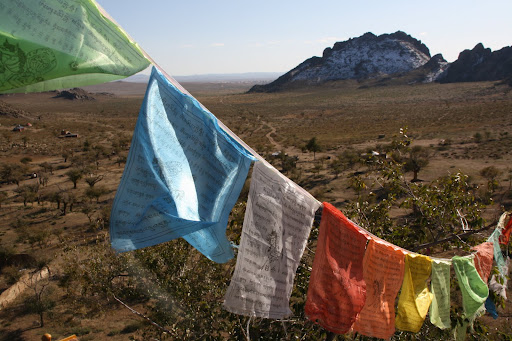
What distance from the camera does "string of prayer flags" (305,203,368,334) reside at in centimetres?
272

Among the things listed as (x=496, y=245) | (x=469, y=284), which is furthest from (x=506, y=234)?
(x=469, y=284)

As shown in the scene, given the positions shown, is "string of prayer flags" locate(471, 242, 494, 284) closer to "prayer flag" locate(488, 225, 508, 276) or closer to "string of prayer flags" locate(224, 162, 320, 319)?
"prayer flag" locate(488, 225, 508, 276)

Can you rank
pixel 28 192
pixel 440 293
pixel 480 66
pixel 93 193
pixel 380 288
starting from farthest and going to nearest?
pixel 480 66 → pixel 28 192 → pixel 93 193 → pixel 440 293 → pixel 380 288

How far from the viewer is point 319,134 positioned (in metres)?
40.0

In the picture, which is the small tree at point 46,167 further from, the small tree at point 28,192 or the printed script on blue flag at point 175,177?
the printed script on blue flag at point 175,177

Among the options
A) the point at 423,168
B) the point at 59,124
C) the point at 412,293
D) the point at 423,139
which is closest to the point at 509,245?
the point at 412,293

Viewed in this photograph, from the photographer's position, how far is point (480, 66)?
287 ft

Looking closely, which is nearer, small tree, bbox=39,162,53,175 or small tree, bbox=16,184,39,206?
small tree, bbox=16,184,39,206

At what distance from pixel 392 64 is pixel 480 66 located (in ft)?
103

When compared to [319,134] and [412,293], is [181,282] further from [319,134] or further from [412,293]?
[319,134]

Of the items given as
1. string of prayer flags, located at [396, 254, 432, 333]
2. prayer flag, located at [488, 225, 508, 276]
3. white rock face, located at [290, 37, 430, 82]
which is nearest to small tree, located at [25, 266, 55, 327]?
string of prayer flags, located at [396, 254, 432, 333]

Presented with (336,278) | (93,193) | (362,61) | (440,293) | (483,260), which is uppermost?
(362,61)

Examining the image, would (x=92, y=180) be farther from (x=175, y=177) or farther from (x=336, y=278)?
(x=175, y=177)

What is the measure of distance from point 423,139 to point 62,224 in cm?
2896
